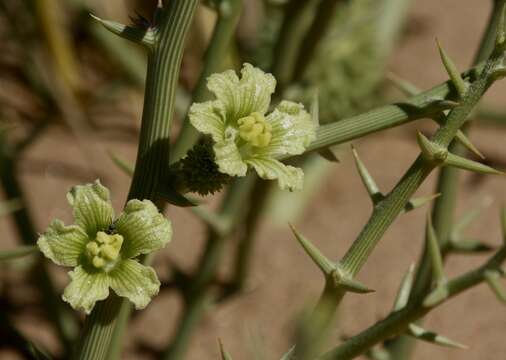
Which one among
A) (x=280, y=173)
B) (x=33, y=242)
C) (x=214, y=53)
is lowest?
(x=33, y=242)

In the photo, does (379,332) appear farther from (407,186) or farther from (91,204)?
(91,204)

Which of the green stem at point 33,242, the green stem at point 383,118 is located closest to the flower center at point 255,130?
the green stem at point 383,118

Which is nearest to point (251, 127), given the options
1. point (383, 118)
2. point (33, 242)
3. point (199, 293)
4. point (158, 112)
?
point (158, 112)

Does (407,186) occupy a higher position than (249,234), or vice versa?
(407,186)

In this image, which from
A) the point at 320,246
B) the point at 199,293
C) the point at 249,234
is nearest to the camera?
the point at 199,293

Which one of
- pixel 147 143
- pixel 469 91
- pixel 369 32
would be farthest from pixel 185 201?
pixel 369 32

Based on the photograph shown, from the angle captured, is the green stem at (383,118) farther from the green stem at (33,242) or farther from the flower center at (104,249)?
the green stem at (33,242)

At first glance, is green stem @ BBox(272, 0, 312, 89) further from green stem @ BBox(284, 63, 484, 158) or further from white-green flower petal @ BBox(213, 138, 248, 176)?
white-green flower petal @ BBox(213, 138, 248, 176)
